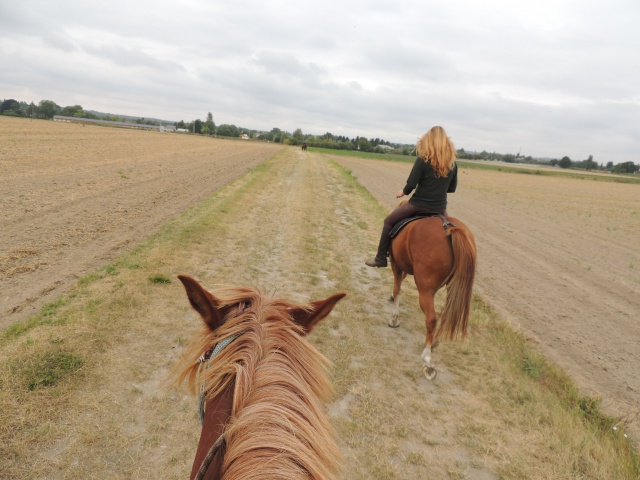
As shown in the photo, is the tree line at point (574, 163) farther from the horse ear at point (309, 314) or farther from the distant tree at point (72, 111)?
the distant tree at point (72, 111)

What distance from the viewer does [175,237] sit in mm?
8234

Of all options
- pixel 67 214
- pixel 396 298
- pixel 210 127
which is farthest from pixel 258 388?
pixel 210 127

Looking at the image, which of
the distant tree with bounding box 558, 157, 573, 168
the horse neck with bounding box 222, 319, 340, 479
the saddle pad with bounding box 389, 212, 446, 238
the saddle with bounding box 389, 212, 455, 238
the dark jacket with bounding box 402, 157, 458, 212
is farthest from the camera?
the distant tree with bounding box 558, 157, 573, 168

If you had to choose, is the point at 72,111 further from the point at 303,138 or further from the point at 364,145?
the point at 364,145

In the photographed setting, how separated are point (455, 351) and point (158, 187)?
13698 millimetres

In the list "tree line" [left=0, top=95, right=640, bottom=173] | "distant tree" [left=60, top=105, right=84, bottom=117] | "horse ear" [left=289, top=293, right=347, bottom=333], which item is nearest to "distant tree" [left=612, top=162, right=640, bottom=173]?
"tree line" [left=0, top=95, right=640, bottom=173]

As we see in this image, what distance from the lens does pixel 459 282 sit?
167 inches

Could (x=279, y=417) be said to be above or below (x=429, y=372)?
above

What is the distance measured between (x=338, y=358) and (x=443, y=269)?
1.78m

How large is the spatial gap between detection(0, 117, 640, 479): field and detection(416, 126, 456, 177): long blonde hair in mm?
2574

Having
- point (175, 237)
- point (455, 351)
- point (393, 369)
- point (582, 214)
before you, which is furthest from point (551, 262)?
point (582, 214)

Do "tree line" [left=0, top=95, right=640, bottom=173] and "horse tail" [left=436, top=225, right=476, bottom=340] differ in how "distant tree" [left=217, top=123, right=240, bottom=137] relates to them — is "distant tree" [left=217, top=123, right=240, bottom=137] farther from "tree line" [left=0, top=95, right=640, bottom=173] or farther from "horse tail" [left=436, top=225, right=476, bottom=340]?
"horse tail" [left=436, top=225, right=476, bottom=340]

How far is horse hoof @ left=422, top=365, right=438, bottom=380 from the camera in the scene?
446cm

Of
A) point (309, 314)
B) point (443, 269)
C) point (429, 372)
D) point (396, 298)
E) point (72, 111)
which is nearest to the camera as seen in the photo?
point (309, 314)
